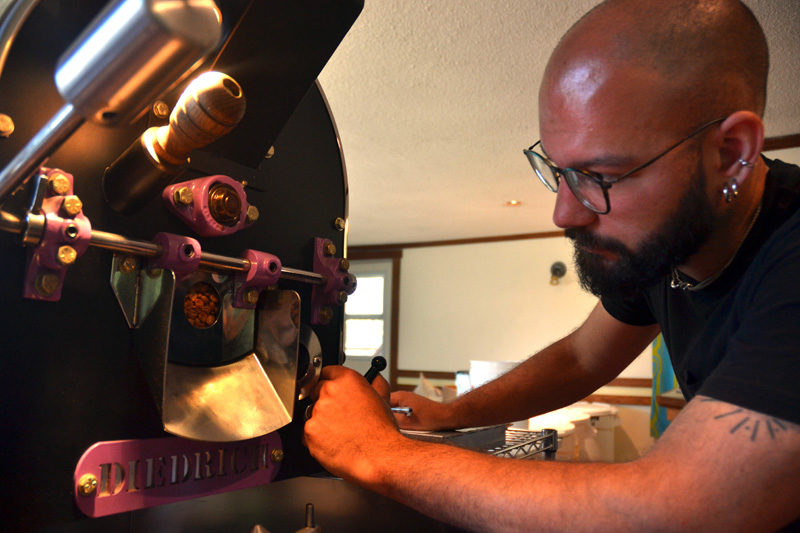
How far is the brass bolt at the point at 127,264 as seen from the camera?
2.01 ft

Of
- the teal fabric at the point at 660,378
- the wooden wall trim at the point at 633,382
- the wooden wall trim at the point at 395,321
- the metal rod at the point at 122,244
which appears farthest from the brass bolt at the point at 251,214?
the wooden wall trim at the point at 395,321

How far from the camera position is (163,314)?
Result: 1.97ft

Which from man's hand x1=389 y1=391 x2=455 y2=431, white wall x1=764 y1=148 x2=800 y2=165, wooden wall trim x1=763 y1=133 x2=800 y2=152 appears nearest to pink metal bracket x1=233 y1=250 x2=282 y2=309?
man's hand x1=389 y1=391 x2=455 y2=431

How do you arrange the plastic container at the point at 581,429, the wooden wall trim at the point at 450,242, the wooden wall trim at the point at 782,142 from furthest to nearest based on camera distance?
1. the wooden wall trim at the point at 450,242
2. the plastic container at the point at 581,429
3. the wooden wall trim at the point at 782,142

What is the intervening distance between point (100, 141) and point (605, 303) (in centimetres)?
93

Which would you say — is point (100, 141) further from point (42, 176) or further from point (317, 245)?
point (317, 245)

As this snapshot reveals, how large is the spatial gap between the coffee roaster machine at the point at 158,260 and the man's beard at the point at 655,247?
1.23ft

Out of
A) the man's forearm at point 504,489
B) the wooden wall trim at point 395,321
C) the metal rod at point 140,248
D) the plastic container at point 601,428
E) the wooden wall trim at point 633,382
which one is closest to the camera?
the metal rod at point 140,248

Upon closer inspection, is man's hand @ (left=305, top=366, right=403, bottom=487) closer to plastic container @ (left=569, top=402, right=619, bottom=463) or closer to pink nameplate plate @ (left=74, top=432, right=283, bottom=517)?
pink nameplate plate @ (left=74, top=432, right=283, bottom=517)

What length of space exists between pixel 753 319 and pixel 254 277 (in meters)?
0.55

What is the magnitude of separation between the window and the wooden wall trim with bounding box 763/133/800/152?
4346 mm

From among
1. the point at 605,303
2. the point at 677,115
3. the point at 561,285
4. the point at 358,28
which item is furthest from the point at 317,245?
the point at 561,285

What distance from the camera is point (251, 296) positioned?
732 mm

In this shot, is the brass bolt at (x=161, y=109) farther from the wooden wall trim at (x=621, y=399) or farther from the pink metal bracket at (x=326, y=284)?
the wooden wall trim at (x=621, y=399)
